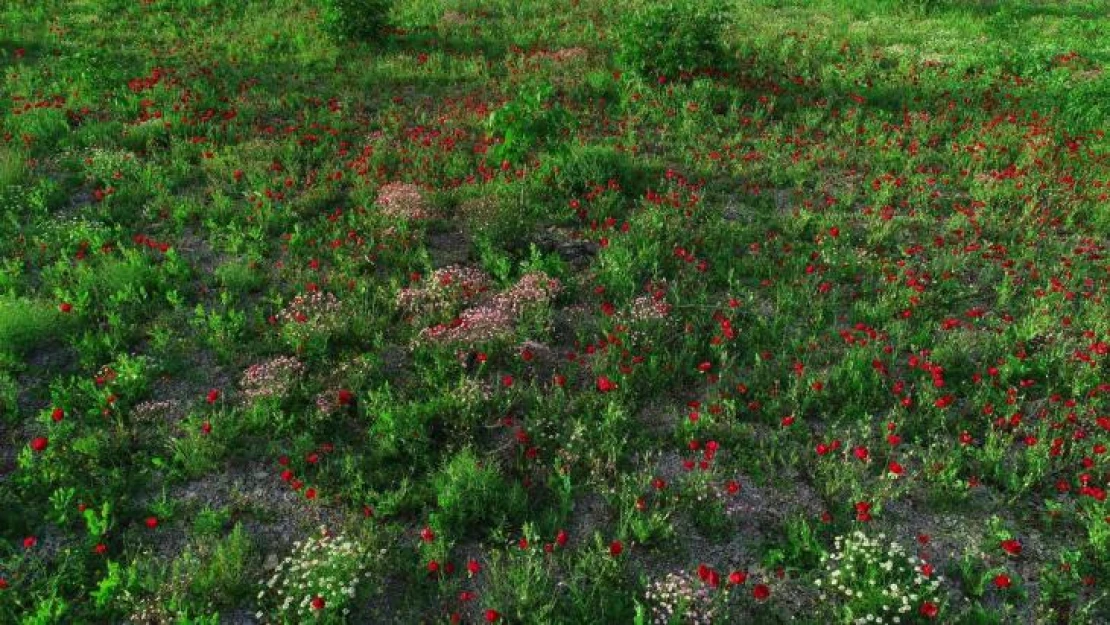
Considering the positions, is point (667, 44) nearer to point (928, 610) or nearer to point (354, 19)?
point (354, 19)

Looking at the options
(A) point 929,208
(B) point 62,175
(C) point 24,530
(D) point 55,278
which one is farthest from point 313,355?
(A) point 929,208

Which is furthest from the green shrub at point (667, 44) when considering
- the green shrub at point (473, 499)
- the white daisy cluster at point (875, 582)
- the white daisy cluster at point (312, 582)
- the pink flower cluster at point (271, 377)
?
the white daisy cluster at point (312, 582)

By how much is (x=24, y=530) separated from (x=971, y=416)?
739 centimetres

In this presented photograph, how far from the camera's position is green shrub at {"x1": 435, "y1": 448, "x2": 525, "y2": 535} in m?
5.41

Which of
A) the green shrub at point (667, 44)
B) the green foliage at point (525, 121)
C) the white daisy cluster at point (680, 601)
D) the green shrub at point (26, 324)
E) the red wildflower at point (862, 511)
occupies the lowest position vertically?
the white daisy cluster at point (680, 601)

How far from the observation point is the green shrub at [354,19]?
1422cm

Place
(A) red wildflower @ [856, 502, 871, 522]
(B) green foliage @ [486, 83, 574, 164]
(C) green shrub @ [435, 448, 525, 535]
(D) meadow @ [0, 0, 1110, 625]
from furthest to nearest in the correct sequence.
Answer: (B) green foliage @ [486, 83, 574, 164] → (C) green shrub @ [435, 448, 525, 535] → (A) red wildflower @ [856, 502, 871, 522] → (D) meadow @ [0, 0, 1110, 625]

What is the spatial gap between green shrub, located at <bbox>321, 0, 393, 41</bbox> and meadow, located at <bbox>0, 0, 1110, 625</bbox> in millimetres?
1597

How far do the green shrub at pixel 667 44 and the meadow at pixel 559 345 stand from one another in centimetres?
7

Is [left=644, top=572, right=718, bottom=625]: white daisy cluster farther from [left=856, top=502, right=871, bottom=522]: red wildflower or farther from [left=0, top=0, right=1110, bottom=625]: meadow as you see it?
[left=856, top=502, right=871, bottom=522]: red wildflower

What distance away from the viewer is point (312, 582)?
4828 mm

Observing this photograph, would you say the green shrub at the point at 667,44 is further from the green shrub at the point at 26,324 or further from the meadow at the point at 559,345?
the green shrub at the point at 26,324

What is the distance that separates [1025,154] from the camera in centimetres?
1064

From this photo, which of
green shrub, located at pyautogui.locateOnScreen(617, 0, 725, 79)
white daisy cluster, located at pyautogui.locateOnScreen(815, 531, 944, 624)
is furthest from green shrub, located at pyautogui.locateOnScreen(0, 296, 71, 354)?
green shrub, located at pyautogui.locateOnScreen(617, 0, 725, 79)
